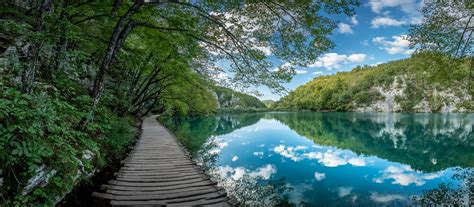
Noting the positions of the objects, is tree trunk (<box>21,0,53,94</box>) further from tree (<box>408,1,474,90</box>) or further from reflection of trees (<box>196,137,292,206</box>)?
tree (<box>408,1,474,90</box>)

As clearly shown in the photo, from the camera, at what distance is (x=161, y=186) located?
18.2ft

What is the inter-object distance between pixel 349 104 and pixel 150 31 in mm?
124431

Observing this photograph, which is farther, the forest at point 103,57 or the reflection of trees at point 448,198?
the reflection of trees at point 448,198

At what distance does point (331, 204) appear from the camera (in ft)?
27.8

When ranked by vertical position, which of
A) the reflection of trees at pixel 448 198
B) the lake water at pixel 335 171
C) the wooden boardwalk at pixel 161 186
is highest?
the wooden boardwalk at pixel 161 186

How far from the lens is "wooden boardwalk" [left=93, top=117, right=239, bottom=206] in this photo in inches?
187

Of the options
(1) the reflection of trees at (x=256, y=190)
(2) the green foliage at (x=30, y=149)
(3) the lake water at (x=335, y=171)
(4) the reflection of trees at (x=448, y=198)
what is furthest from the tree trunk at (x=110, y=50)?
(4) the reflection of trees at (x=448, y=198)

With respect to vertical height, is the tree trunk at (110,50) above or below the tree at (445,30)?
below

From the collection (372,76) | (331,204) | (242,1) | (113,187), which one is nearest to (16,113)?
(113,187)

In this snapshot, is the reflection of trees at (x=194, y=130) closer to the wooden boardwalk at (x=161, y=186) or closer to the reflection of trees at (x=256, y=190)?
the reflection of trees at (x=256, y=190)

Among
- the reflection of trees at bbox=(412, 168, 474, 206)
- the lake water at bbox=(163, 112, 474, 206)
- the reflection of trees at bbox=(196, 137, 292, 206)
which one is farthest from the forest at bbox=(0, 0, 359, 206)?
the reflection of trees at bbox=(412, 168, 474, 206)

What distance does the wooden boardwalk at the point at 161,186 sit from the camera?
15.6ft

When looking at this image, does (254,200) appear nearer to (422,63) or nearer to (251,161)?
(251,161)

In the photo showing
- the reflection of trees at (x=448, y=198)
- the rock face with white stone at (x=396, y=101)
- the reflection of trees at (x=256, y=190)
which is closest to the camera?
the reflection of trees at (x=256, y=190)
